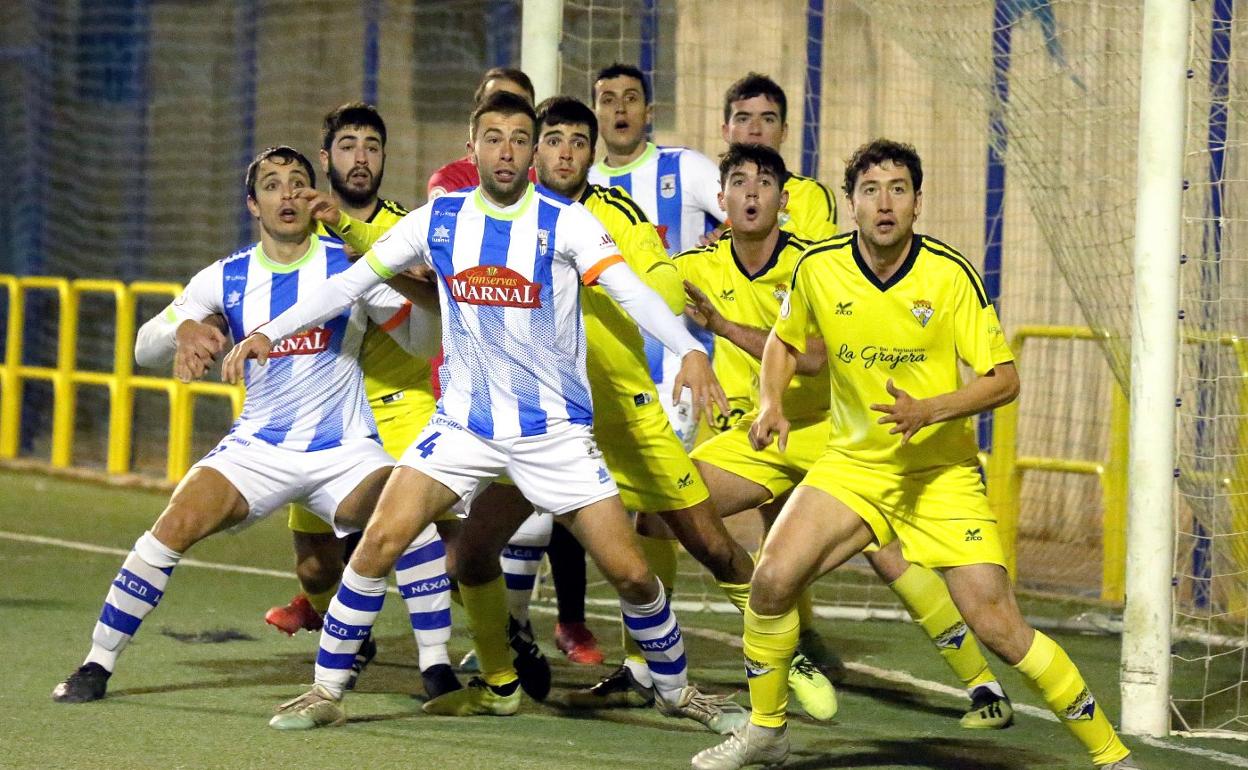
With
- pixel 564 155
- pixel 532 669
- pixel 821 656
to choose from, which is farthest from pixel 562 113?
pixel 821 656

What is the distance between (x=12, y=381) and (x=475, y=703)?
7971 mm

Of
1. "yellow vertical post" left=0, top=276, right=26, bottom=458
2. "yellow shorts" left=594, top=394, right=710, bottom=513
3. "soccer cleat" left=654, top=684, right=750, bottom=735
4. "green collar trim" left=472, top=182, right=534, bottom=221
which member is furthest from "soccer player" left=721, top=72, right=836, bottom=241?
"yellow vertical post" left=0, top=276, right=26, bottom=458

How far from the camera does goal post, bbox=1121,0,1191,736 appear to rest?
237 inches

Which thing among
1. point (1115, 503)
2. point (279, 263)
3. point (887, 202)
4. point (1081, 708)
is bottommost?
point (1081, 708)

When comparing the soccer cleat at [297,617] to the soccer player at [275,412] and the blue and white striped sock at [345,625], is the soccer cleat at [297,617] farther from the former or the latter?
the blue and white striped sock at [345,625]

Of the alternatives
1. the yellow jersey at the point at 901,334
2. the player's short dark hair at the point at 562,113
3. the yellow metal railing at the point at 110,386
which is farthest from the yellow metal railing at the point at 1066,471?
the yellow metal railing at the point at 110,386

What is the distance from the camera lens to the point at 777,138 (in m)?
7.19

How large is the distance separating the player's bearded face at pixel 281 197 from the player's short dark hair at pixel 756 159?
1415 millimetres

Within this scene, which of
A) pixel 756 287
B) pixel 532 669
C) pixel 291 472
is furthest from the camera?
pixel 756 287

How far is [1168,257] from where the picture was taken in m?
6.04

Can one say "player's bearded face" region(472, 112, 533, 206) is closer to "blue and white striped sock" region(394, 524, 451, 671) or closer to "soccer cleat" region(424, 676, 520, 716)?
"blue and white striped sock" region(394, 524, 451, 671)

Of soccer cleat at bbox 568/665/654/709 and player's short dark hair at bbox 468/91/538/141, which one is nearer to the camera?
player's short dark hair at bbox 468/91/538/141

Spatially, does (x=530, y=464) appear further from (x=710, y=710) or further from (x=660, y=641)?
(x=710, y=710)

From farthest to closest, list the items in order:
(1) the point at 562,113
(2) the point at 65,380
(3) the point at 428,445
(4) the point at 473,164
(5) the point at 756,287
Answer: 1. (2) the point at 65,380
2. (4) the point at 473,164
3. (5) the point at 756,287
4. (1) the point at 562,113
5. (3) the point at 428,445
